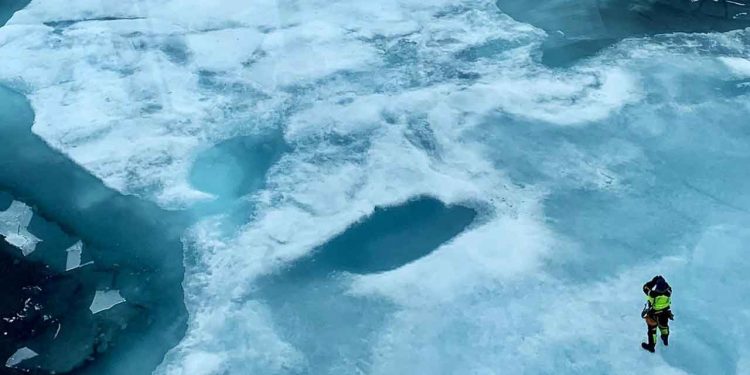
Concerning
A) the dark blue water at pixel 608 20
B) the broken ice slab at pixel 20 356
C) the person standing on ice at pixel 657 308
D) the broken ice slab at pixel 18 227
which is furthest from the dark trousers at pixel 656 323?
the broken ice slab at pixel 18 227

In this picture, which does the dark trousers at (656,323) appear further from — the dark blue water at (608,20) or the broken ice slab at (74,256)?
the broken ice slab at (74,256)

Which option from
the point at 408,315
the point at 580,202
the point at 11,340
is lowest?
the point at 11,340

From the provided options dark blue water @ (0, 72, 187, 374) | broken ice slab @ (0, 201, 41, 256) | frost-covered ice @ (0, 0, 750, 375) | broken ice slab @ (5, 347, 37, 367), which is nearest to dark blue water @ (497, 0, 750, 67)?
frost-covered ice @ (0, 0, 750, 375)

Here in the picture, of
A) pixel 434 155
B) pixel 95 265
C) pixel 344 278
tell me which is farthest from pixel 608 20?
pixel 95 265

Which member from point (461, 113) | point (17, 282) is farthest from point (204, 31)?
point (17, 282)

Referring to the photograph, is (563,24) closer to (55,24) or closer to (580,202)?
(580,202)

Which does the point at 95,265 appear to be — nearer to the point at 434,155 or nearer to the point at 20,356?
the point at 20,356
